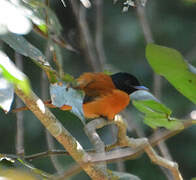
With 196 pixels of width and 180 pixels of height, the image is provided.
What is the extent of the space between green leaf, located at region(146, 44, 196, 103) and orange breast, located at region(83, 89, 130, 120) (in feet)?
5.83

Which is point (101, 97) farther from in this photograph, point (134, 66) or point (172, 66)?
point (172, 66)

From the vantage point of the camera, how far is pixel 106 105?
347cm

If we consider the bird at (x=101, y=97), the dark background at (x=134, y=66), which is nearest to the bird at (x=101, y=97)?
the bird at (x=101, y=97)

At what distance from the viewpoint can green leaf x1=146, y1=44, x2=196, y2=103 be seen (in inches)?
54.1

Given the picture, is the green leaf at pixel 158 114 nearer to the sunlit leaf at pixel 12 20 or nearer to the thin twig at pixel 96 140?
the thin twig at pixel 96 140

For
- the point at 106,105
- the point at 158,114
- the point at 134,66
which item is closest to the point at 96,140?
the point at 158,114

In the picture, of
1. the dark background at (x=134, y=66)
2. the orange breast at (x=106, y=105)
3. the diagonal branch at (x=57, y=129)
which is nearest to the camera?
the diagonal branch at (x=57, y=129)

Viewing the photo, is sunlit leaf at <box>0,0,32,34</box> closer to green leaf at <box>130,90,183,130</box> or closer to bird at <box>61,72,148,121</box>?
green leaf at <box>130,90,183,130</box>

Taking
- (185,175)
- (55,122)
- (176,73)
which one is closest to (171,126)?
(176,73)

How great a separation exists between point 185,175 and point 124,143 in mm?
3133

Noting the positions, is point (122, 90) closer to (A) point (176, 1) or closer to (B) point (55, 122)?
(A) point (176, 1)

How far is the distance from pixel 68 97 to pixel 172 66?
0.33 metres

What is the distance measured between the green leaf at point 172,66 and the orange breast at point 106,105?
5.83 ft

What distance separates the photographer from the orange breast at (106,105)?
11.0 ft
